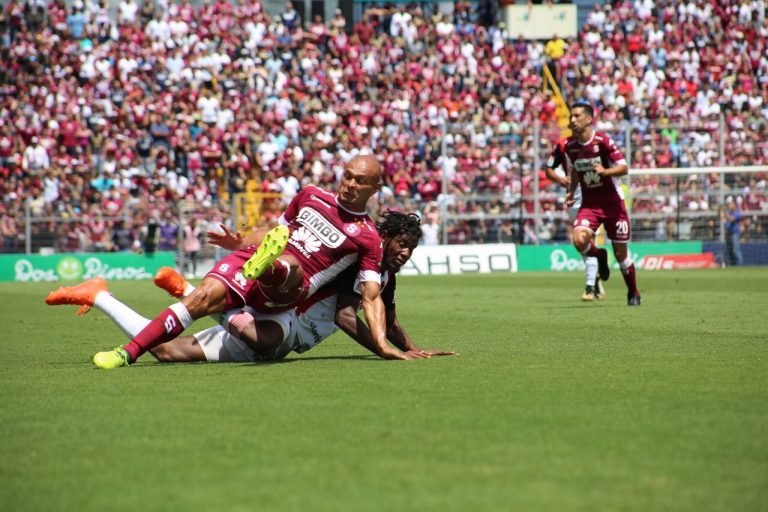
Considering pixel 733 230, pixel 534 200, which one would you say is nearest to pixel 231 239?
pixel 534 200

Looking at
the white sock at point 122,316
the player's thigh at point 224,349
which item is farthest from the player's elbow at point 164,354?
the white sock at point 122,316

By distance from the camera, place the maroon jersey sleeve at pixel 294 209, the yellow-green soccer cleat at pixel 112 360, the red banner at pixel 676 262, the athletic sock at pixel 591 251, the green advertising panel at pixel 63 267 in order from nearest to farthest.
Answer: the yellow-green soccer cleat at pixel 112 360
the maroon jersey sleeve at pixel 294 209
the athletic sock at pixel 591 251
the green advertising panel at pixel 63 267
the red banner at pixel 676 262

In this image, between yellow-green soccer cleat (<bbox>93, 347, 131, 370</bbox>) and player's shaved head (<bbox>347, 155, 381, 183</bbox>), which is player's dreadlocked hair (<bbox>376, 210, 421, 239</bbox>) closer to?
player's shaved head (<bbox>347, 155, 381, 183</bbox>)

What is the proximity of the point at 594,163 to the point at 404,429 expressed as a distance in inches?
448

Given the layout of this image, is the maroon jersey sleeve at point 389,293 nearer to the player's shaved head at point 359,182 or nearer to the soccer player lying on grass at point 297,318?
the soccer player lying on grass at point 297,318

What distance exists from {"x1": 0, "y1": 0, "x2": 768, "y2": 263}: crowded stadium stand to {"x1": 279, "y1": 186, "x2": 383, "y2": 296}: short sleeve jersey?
20.8 meters

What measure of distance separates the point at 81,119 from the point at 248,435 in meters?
29.3

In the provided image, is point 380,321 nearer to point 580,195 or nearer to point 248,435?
point 248,435

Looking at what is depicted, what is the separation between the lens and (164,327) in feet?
26.8

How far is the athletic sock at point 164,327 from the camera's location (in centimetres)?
816

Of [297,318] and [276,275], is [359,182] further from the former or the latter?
[297,318]

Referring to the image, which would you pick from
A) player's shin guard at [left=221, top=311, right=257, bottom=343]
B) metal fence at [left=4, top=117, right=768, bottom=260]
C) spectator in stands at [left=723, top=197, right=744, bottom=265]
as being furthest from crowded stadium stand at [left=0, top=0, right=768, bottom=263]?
player's shin guard at [left=221, top=311, right=257, bottom=343]

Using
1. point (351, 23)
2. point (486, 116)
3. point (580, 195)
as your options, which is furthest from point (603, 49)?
point (580, 195)

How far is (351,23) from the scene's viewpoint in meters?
40.7
